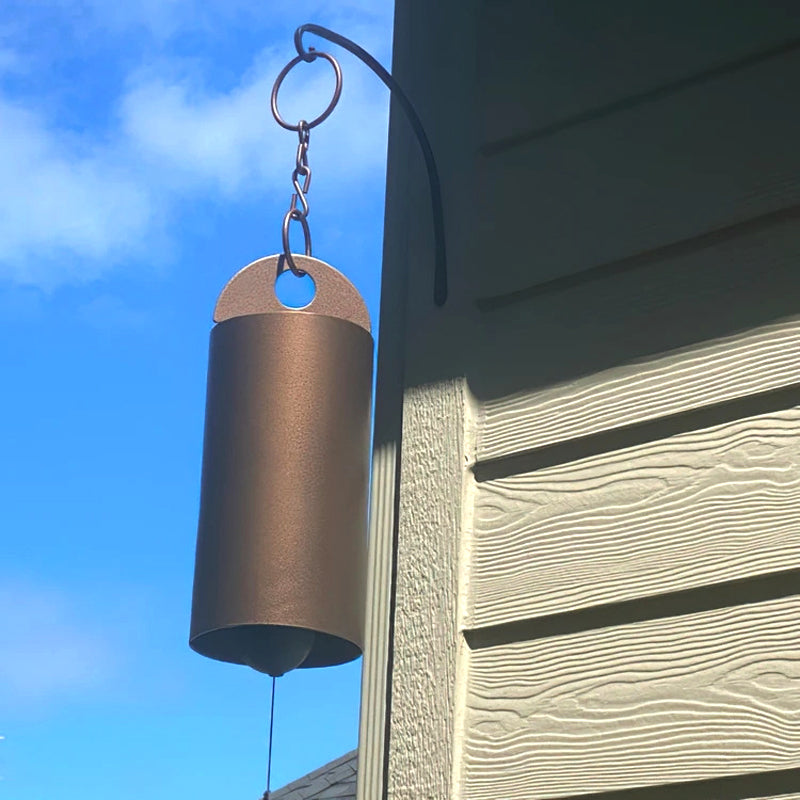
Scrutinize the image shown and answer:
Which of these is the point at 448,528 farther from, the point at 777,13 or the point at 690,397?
the point at 777,13

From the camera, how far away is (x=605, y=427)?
174 centimetres

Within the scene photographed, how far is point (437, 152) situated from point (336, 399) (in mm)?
402

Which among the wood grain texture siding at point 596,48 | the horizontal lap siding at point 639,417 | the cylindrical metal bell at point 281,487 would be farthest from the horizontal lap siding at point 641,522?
the wood grain texture siding at point 596,48

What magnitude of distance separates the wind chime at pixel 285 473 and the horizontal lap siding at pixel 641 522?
9.7 inches

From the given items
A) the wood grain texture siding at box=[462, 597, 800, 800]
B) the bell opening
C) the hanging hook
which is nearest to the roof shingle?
the bell opening

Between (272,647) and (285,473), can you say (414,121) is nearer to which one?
(285,473)

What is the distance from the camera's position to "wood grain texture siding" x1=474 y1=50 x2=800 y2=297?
1713mm

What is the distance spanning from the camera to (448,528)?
184 centimetres

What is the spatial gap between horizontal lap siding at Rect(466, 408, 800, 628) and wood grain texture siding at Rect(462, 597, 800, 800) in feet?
0.17

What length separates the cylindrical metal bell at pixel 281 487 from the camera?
75.9 inches

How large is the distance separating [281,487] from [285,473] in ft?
0.07

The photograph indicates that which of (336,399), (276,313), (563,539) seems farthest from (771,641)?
(276,313)

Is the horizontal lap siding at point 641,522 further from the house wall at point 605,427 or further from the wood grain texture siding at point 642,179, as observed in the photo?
the wood grain texture siding at point 642,179

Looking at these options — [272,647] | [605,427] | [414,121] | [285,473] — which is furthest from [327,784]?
[605,427]
